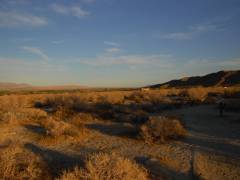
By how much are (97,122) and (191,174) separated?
10259 millimetres

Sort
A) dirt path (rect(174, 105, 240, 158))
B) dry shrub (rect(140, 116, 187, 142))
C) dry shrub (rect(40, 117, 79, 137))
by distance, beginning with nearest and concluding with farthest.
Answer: dirt path (rect(174, 105, 240, 158)) < dry shrub (rect(140, 116, 187, 142)) < dry shrub (rect(40, 117, 79, 137))

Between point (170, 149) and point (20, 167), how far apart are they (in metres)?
5.30

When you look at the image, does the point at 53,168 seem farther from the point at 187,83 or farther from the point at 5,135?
the point at 187,83

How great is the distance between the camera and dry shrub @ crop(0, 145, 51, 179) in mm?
7992

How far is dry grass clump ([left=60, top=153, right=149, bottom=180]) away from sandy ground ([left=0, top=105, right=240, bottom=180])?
0.91 metres

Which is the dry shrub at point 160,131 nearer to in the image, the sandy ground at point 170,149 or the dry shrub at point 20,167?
the sandy ground at point 170,149

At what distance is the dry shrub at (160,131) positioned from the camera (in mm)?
12812

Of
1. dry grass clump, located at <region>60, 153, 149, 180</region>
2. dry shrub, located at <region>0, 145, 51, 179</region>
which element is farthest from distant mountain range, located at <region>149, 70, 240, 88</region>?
dry grass clump, located at <region>60, 153, 149, 180</region>

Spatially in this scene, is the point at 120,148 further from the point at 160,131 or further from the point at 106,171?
the point at 106,171

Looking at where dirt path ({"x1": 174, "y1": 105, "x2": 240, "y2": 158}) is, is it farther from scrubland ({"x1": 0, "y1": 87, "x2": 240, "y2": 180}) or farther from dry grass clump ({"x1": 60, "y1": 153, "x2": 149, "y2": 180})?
dry grass clump ({"x1": 60, "y1": 153, "x2": 149, "y2": 180})

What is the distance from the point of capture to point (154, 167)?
8820 millimetres

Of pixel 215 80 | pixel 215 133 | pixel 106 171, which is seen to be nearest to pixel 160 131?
pixel 215 133

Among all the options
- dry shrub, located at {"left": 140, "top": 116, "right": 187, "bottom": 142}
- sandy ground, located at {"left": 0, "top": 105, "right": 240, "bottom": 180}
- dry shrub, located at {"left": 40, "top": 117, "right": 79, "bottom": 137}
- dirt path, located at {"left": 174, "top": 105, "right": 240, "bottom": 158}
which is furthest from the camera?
dry shrub, located at {"left": 40, "top": 117, "right": 79, "bottom": 137}

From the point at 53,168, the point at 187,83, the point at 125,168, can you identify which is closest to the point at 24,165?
the point at 53,168
